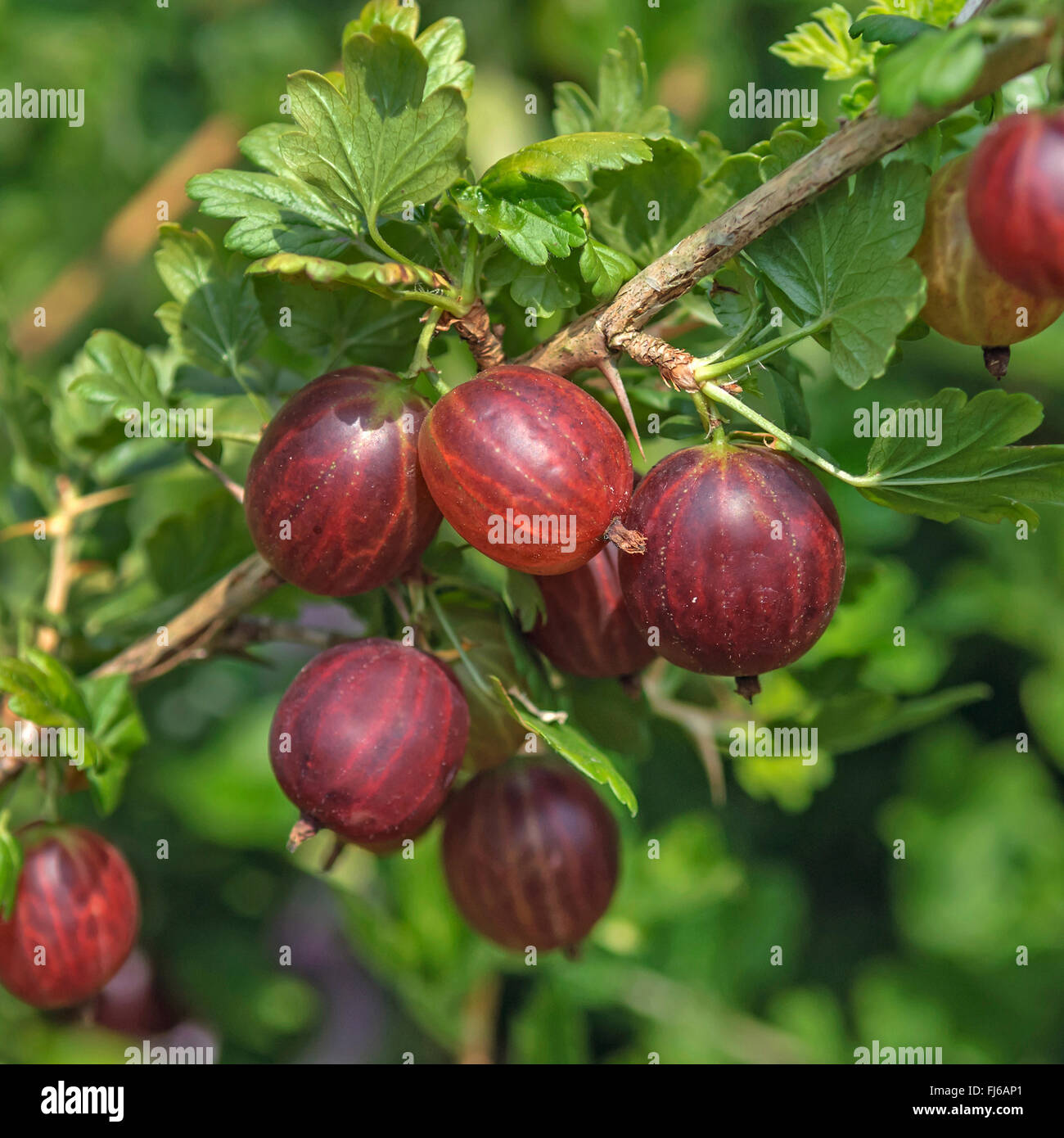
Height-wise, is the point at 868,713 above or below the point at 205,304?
below

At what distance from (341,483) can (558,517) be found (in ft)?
0.55

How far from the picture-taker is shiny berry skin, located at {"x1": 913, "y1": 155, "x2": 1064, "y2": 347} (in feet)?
2.40

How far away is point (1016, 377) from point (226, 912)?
1.72 meters

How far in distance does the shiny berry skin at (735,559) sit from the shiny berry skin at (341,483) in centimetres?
18

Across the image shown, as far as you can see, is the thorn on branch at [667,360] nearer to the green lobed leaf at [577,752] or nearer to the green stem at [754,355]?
the green stem at [754,355]

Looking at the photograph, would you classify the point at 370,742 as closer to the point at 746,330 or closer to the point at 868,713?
the point at 746,330

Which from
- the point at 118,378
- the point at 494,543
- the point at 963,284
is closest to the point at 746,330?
the point at 963,284

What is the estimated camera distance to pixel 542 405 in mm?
742

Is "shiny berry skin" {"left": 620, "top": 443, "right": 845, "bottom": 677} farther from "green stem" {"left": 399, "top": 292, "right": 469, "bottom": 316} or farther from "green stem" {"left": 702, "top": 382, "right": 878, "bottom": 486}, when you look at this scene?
"green stem" {"left": 399, "top": 292, "right": 469, "bottom": 316}

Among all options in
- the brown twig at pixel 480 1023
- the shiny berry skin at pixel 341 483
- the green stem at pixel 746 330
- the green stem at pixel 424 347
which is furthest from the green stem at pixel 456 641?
the brown twig at pixel 480 1023

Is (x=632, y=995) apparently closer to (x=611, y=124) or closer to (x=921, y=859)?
(x=921, y=859)

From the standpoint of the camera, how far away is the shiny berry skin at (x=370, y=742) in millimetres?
816
